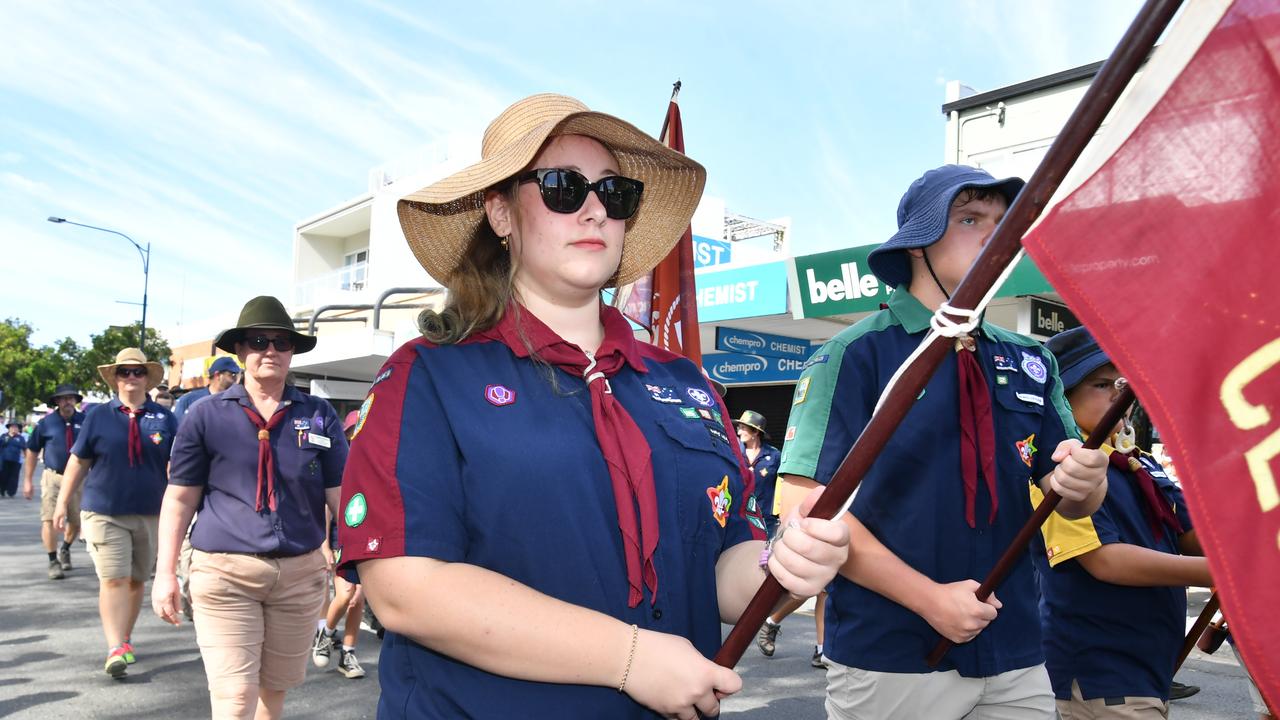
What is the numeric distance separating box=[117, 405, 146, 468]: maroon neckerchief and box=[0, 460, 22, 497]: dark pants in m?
18.4

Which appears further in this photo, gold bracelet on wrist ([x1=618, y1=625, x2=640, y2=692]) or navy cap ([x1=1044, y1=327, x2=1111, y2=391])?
navy cap ([x1=1044, y1=327, x2=1111, y2=391])

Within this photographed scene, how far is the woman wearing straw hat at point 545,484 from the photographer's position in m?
1.67

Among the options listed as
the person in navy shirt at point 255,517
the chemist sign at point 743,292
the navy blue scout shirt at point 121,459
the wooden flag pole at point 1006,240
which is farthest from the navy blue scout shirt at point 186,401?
the wooden flag pole at point 1006,240

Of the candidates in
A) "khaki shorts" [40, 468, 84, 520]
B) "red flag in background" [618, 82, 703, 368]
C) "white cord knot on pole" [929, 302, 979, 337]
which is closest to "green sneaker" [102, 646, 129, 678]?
"red flag in background" [618, 82, 703, 368]

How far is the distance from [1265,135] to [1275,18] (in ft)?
0.54

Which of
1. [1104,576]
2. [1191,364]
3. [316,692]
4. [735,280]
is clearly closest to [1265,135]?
[1191,364]

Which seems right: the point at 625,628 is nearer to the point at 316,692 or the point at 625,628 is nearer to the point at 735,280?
the point at 316,692

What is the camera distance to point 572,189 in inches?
80.9

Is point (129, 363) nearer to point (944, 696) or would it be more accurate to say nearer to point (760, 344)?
point (944, 696)

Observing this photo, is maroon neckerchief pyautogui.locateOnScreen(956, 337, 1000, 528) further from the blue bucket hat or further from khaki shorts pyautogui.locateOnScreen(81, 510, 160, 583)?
khaki shorts pyautogui.locateOnScreen(81, 510, 160, 583)

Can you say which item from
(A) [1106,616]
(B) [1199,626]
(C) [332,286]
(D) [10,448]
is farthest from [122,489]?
(C) [332,286]

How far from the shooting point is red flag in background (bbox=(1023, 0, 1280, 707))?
1233mm

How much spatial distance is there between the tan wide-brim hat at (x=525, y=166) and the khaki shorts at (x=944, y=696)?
1.36 meters

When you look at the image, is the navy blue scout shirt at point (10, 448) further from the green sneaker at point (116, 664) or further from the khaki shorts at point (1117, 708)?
the khaki shorts at point (1117, 708)
